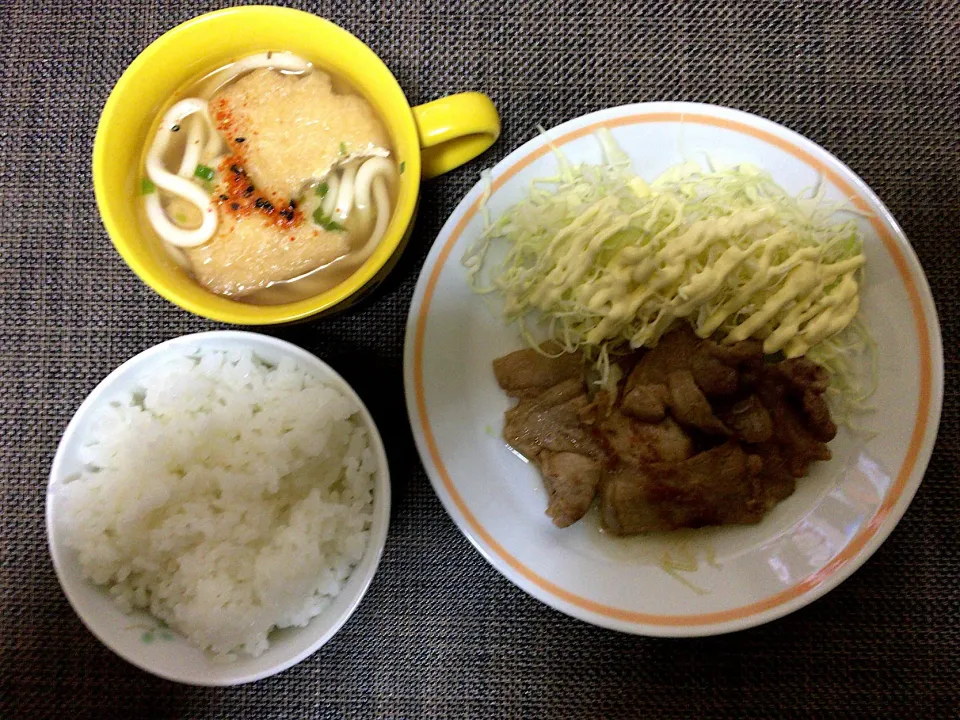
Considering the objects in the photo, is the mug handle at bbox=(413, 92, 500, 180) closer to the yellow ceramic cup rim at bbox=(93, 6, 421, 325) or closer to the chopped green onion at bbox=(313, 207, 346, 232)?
the yellow ceramic cup rim at bbox=(93, 6, 421, 325)

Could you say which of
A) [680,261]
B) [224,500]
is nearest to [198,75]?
[224,500]

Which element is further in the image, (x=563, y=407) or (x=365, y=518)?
(x=563, y=407)

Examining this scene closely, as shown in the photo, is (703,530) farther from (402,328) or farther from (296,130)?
(296,130)

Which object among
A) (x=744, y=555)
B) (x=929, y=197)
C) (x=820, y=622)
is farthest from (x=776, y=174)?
(x=820, y=622)

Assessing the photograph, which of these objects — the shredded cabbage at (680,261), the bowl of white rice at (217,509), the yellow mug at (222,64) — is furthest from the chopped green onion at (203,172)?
the shredded cabbage at (680,261)

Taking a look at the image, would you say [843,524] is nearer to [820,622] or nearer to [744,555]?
[744,555]

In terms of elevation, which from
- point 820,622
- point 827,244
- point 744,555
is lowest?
point 820,622
